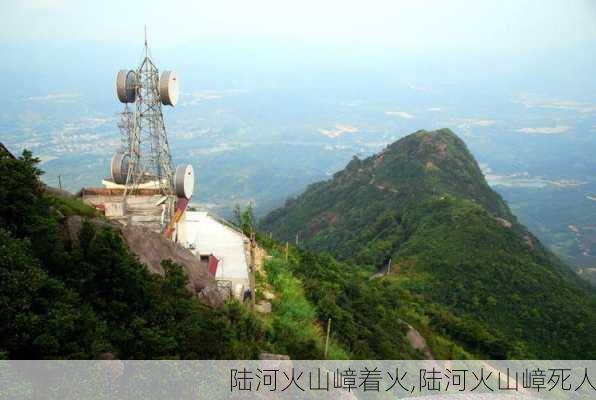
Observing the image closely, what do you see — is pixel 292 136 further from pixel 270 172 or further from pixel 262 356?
pixel 262 356

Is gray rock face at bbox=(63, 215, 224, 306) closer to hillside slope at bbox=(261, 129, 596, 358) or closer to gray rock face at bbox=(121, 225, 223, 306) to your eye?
gray rock face at bbox=(121, 225, 223, 306)

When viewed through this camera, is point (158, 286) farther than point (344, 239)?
No

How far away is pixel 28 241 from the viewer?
6.95 meters

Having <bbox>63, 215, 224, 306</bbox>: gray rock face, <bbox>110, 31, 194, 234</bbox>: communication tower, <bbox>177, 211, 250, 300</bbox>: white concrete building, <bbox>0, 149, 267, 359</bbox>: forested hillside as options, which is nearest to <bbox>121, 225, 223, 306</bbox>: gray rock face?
<bbox>63, 215, 224, 306</bbox>: gray rock face

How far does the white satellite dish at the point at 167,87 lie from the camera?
16031mm

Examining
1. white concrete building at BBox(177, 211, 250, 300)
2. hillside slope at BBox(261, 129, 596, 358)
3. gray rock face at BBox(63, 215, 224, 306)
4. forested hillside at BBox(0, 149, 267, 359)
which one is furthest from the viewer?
hillside slope at BBox(261, 129, 596, 358)

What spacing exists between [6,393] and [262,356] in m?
4.40

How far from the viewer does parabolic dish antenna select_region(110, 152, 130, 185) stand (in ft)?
53.4

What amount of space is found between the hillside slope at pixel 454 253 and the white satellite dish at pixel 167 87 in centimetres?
1373

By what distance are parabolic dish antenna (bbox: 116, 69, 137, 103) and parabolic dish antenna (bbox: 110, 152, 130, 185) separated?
1874mm

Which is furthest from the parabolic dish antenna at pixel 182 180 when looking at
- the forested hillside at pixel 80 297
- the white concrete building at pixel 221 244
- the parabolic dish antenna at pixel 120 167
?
the forested hillside at pixel 80 297

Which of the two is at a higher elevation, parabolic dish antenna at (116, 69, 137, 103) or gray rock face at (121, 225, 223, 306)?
parabolic dish antenna at (116, 69, 137, 103)

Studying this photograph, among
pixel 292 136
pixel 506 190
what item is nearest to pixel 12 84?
pixel 292 136

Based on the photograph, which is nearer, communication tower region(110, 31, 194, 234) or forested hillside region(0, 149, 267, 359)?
forested hillside region(0, 149, 267, 359)
